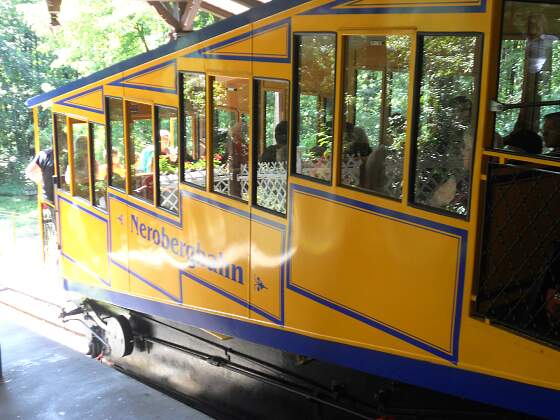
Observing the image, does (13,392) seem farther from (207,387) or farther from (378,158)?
(378,158)

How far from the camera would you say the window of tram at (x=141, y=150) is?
4.84m

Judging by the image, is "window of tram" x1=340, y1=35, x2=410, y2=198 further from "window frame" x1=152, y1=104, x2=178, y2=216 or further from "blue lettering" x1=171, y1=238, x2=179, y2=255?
"blue lettering" x1=171, y1=238, x2=179, y2=255

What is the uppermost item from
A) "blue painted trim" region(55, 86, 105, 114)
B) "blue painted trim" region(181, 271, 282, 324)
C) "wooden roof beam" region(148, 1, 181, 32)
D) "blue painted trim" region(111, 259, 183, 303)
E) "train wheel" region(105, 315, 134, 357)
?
"wooden roof beam" region(148, 1, 181, 32)

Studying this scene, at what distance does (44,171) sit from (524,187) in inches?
218

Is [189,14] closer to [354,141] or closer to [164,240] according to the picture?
[164,240]

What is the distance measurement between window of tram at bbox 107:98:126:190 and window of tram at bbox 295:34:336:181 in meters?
2.15

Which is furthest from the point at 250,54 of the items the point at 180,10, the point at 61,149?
the point at 180,10

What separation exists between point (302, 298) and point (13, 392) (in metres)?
1.77

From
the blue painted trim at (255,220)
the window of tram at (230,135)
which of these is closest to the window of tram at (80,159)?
the blue painted trim at (255,220)

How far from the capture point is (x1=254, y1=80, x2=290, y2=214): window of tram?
366 centimetres

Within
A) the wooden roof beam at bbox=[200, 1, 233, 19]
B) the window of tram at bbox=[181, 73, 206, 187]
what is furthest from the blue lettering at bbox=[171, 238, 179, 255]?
the wooden roof beam at bbox=[200, 1, 233, 19]

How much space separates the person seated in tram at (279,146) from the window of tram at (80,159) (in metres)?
2.61

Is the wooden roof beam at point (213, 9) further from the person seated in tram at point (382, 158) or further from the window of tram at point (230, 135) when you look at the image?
the person seated in tram at point (382, 158)

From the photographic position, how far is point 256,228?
3918 mm
